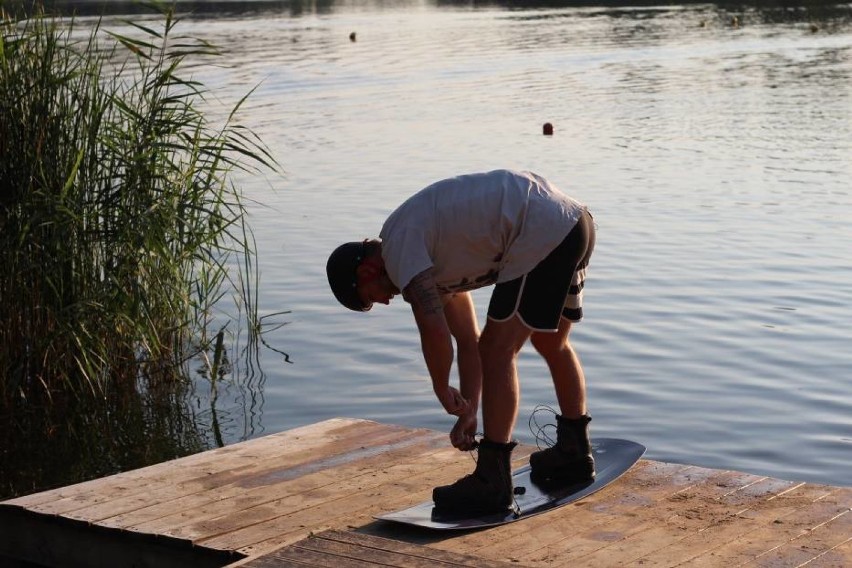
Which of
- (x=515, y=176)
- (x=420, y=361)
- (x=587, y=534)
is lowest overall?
(x=420, y=361)

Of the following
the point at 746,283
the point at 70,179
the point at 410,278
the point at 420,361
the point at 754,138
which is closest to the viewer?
the point at 410,278

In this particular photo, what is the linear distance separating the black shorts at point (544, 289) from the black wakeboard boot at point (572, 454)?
0.70m

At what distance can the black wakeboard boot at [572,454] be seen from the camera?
5711 mm

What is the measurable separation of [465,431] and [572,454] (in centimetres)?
83

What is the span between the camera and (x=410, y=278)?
16.1ft

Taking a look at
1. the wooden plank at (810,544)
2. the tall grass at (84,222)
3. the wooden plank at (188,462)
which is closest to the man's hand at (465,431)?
the wooden plank at (810,544)

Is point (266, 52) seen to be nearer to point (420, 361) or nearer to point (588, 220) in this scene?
point (420, 361)

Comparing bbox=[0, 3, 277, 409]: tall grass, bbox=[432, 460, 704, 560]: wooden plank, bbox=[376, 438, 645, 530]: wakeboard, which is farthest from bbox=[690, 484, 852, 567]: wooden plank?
bbox=[0, 3, 277, 409]: tall grass

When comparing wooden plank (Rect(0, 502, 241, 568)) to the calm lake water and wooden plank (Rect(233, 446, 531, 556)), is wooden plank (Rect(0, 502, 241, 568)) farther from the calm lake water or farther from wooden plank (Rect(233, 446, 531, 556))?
the calm lake water

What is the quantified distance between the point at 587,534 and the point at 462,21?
4833cm

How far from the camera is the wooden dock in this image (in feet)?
16.0

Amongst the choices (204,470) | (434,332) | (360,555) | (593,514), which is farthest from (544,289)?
(204,470)

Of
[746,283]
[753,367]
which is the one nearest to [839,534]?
[753,367]

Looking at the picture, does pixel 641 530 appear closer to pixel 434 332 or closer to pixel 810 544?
pixel 810 544
